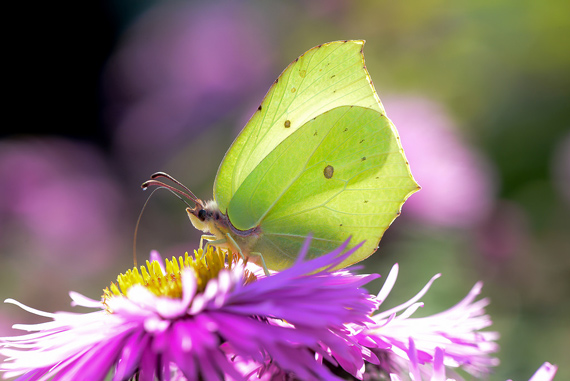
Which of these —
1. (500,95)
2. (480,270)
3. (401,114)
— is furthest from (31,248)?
(500,95)

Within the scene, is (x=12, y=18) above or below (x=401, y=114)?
above

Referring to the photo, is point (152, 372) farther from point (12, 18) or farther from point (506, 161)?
point (12, 18)

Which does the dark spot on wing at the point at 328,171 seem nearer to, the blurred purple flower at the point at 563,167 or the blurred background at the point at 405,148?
the blurred background at the point at 405,148

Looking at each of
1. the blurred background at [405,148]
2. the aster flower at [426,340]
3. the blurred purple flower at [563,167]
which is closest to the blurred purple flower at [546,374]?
the aster flower at [426,340]

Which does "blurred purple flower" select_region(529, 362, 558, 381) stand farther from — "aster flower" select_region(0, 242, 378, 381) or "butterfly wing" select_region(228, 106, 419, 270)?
"butterfly wing" select_region(228, 106, 419, 270)

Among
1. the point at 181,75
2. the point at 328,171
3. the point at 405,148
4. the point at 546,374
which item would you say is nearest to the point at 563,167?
the point at 405,148

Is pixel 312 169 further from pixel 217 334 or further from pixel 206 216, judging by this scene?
pixel 217 334
